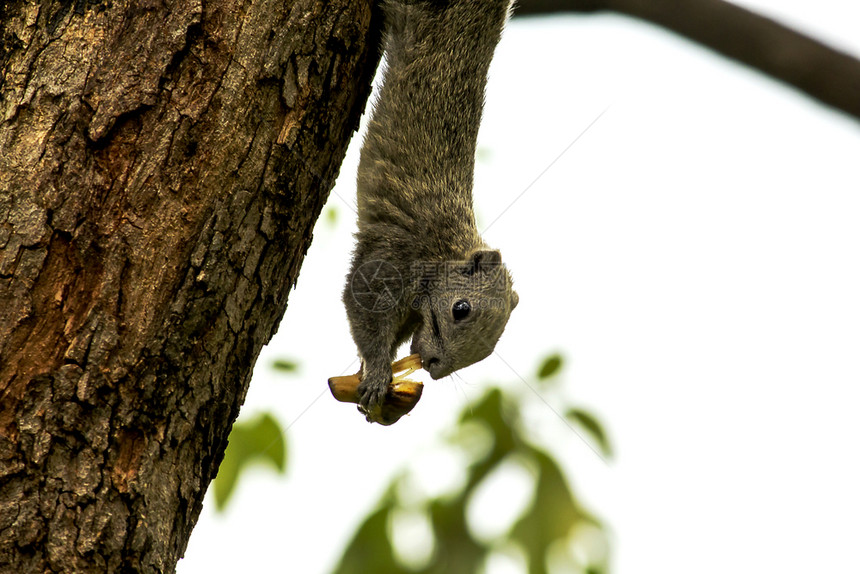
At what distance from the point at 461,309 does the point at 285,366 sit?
2.72ft

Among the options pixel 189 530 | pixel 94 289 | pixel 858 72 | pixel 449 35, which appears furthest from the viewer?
pixel 449 35

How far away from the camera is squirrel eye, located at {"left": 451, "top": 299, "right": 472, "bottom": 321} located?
139 inches

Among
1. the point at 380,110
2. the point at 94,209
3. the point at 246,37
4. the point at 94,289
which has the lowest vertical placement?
the point at 380,110

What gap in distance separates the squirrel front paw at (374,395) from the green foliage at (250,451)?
47 cm

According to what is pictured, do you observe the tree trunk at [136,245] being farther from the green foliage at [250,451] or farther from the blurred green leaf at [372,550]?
the blurred green leaf at [372,550]

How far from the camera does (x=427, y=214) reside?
3619 mm

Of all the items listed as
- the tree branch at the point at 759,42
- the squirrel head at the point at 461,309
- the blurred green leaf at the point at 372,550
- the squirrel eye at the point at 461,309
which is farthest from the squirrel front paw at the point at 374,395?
the tree branch at the point at 759,42

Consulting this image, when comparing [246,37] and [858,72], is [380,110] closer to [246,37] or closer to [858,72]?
[246,37]

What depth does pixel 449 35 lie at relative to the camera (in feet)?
11.8

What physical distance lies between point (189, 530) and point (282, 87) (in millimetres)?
1301

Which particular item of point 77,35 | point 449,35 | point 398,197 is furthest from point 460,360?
point 77,35

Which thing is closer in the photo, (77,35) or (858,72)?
(77,35)

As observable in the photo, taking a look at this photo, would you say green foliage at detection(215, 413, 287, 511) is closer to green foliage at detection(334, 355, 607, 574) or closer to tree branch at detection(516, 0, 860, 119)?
green foliage at detection(334, 355, 607, 574)

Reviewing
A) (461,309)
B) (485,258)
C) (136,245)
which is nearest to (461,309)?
(461,309)
